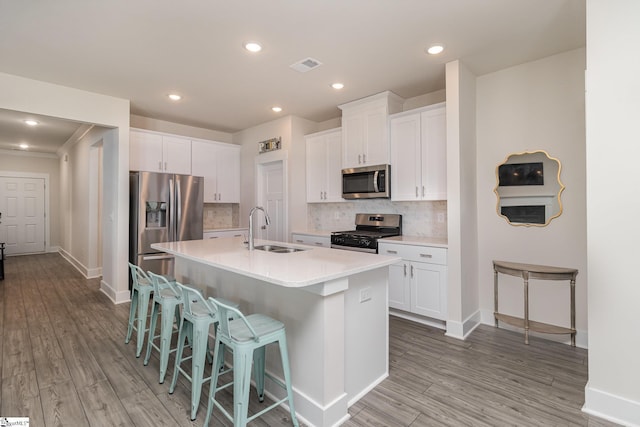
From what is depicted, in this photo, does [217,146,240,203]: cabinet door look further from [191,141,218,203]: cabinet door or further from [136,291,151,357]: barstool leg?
[136,291,151,357]: barstool leg

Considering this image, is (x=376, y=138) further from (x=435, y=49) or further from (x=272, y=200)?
(x=272, y=200)

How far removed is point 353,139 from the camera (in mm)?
4254

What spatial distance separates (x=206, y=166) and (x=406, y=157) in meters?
3.43

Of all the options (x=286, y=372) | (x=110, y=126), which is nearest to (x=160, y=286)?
(x=286, y=372)

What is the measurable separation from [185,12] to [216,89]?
1536mm

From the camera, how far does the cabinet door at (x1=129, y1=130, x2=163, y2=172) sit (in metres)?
4.63

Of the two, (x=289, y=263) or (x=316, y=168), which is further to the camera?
(x=316, y=168)

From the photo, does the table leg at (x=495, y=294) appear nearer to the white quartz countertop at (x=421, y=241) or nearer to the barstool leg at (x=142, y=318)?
the white quartz countertop at (x=421, y=241)

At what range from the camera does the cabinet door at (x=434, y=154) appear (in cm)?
349

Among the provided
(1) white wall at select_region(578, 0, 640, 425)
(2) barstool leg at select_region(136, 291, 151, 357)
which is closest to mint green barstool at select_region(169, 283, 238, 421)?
(2) barstool leg at select_region(136, 291, 151, 357)

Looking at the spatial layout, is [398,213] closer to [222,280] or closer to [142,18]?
[222,280]

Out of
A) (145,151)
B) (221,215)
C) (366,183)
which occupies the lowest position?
(221,215)

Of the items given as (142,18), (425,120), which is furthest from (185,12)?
(425,120)

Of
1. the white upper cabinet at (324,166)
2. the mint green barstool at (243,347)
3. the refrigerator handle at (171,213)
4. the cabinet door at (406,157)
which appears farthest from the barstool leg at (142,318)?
the cabinet door at (406,157)
